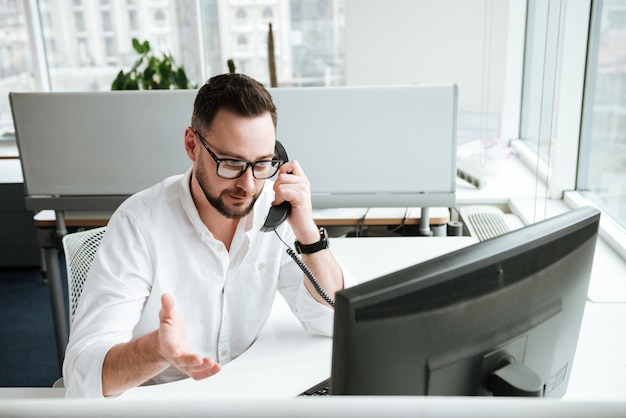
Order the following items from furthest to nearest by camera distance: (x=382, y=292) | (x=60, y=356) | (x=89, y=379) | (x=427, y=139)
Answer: (x=60, y=356) → (x=427, y=139) → (x=89, y=379) → (x=382, y=292)

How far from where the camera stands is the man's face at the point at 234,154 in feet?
4.32

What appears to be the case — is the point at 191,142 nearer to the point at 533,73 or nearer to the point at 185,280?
the point at 185,280

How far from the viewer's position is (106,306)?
121 centimetres

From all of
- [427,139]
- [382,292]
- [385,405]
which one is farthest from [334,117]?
[385,405]

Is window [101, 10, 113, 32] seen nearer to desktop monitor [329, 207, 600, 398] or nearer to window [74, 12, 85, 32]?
window [74, 12, 85, 32]

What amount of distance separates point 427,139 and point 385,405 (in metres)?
1.73

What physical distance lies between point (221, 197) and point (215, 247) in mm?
119

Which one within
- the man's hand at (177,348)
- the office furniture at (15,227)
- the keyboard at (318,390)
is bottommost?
the office furniture at (15,227)

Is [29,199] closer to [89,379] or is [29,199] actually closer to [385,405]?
[89,379]

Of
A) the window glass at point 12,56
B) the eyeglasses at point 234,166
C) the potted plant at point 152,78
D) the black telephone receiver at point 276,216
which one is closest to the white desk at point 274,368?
the black telephone receiver at point 276,216

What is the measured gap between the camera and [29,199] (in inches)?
83.6

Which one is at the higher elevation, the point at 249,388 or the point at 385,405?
the point at 385,405

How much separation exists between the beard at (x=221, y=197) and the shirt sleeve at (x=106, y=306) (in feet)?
0.58

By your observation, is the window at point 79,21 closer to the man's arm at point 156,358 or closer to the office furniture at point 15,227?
the office furniture at point 15,227
